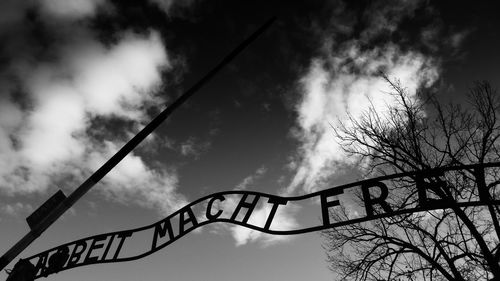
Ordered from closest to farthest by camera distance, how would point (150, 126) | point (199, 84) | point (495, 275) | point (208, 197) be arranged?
point (150, 126) < point (199, 84) < point (208, 197) < point (495, 275)

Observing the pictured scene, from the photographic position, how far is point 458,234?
10008mm

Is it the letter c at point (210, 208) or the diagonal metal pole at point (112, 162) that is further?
the letter c at point (210, 208)

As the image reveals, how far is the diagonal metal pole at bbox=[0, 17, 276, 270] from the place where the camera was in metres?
4.03

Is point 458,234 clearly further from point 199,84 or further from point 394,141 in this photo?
point 199,84

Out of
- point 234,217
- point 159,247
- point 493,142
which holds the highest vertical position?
point 493,142

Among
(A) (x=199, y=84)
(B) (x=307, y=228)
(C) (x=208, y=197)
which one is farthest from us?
(C) (x=208, y=197)

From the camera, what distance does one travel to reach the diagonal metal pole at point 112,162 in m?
4.03

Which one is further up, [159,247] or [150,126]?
[150,126]

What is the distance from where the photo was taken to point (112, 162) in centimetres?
406

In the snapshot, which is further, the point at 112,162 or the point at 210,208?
the point at 210,208

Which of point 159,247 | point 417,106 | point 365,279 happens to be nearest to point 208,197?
point 159,247

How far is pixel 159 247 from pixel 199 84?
2.75 meters

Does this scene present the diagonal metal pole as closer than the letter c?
Yes

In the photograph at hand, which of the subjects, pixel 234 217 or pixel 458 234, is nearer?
pixel 234 217
